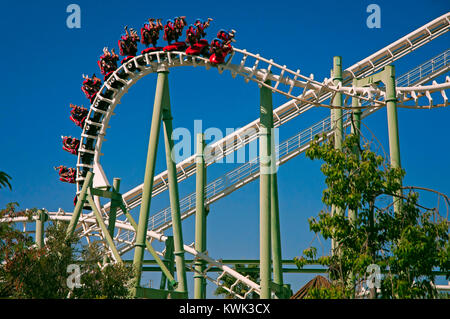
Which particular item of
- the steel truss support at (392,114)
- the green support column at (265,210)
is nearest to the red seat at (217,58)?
the green support column at (265,210)

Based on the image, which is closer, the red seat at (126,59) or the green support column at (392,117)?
the green support column at (392,117)

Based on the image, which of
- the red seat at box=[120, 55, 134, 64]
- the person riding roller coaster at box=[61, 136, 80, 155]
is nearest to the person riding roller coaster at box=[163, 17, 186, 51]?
the red seat at box=[120, 55, 134, 64]

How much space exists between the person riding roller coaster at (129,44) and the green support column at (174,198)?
184cm

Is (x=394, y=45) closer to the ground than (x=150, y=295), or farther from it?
farther from it

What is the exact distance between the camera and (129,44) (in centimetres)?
1797

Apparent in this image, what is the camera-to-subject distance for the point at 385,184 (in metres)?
12.3

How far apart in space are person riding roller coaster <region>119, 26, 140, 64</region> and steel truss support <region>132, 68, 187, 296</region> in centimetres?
160

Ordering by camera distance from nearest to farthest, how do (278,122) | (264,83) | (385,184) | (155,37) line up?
1. (385,184)
2. (264,83)
3. (155,37)
4. (278,122)

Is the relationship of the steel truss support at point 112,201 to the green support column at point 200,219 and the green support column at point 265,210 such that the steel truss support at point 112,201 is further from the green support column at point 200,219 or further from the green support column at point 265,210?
the green support column at point 265,210

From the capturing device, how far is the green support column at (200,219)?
19.2 meters

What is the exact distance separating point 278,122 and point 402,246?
1034 centimetres

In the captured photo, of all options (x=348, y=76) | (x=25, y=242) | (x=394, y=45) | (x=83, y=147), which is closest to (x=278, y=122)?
(x=348, y=76)

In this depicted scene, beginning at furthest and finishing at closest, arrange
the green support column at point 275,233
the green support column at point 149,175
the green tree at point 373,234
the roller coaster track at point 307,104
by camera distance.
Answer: the roller coaster track at point 307,104 < the green support column at point 275,233 < the green support column at point 149,175 < the green tree at point 373,234
